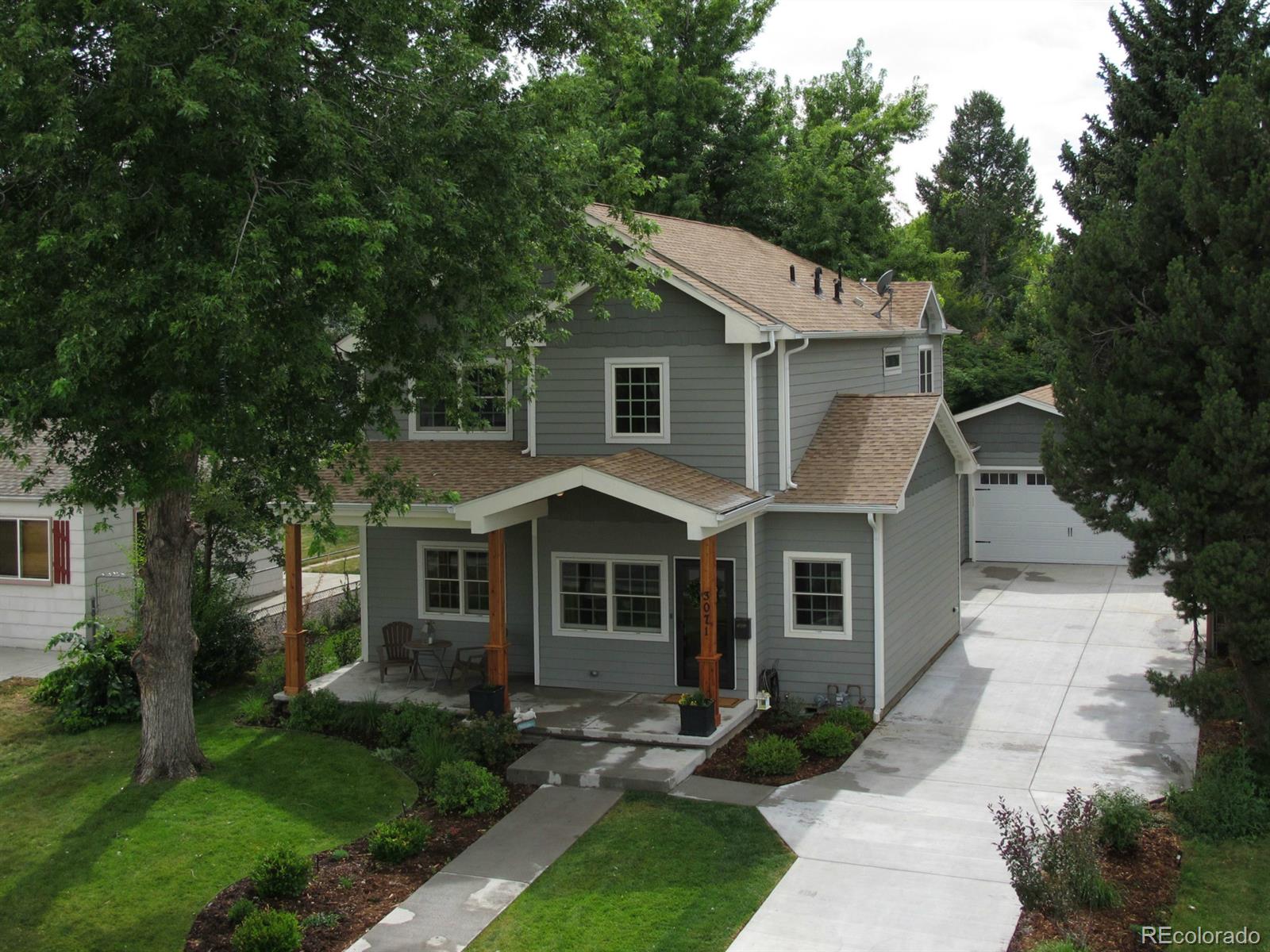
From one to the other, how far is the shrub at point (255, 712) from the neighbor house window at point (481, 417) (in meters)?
4.66

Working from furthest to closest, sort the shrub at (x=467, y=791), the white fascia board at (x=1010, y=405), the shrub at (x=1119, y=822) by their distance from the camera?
the white fascia board at (x=1010, y=405), the shrub at (x=467, y=791), the shrub at (x=1119, y=822)

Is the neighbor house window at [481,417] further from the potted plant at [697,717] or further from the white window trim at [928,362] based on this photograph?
the white window trim at [928,362]

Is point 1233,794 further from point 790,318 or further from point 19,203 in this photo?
point 19,203

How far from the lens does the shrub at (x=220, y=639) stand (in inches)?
723

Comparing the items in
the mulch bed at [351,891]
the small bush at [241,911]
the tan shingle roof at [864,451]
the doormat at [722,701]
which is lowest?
the mulch bed at [351,891]

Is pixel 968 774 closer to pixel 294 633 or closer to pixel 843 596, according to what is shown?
pixel 843 596

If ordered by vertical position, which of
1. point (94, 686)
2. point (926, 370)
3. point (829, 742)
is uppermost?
point (926, 370)

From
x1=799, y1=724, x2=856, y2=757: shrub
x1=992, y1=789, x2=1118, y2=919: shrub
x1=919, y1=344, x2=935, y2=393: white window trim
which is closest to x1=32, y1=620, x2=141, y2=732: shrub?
x1=799, y1=724, x2=856, y2=757: shrub

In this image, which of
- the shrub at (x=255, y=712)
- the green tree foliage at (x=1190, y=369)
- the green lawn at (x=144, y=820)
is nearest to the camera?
the green lawn at (x=144, y=820)

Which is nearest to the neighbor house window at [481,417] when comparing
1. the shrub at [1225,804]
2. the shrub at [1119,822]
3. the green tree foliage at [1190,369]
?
the green tree foliage at [1190,369]

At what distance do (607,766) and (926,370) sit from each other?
14.4m

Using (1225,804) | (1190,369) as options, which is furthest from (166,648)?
(1190,369)

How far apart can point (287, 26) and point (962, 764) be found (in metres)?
11.0

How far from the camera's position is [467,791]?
1299 cm
